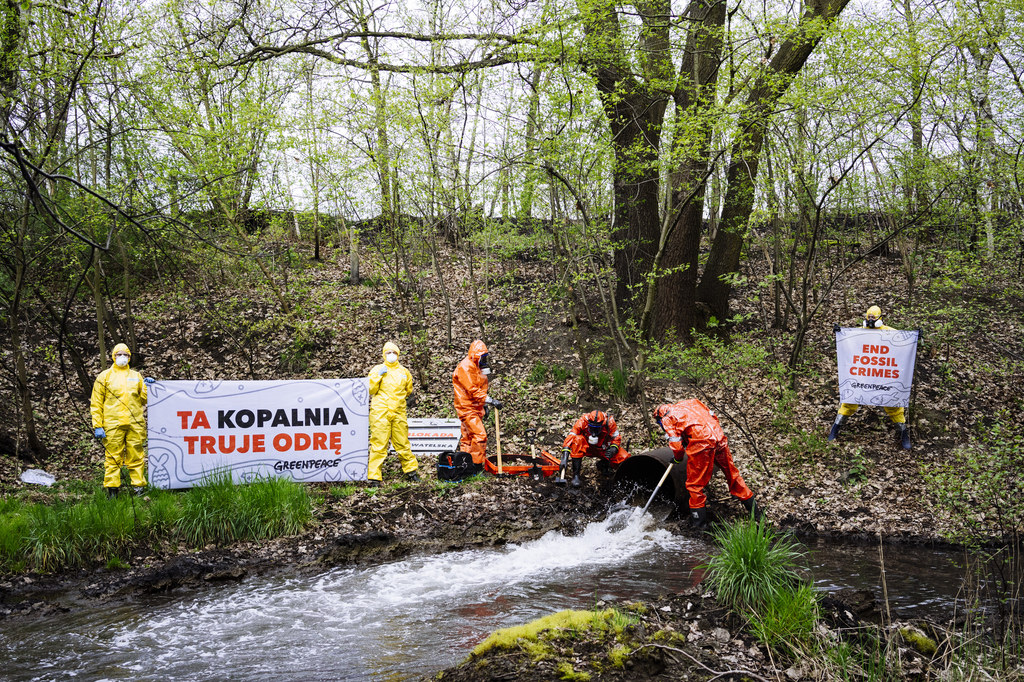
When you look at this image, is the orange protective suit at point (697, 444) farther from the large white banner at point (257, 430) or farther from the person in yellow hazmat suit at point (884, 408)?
the large white banner at point (257, 430)

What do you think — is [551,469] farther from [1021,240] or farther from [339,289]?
[339,289]

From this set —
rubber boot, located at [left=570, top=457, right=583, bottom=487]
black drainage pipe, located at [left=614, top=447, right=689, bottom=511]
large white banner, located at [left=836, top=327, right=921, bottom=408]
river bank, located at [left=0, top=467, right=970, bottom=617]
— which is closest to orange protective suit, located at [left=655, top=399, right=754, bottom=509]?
black drainage pipe, located at [left=614, top=447, right=689, bottom=511]

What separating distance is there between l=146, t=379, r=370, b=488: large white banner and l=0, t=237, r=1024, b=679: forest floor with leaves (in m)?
0.65

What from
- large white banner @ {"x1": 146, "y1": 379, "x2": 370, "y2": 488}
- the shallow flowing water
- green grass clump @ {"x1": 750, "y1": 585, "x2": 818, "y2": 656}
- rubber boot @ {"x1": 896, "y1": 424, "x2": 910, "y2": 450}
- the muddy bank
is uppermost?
large white banner @ {"x1": 146, "y1": 379, "x2": 370, "y2": 488}

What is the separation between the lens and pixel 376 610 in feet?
17.6

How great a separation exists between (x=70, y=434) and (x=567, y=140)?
981 cm

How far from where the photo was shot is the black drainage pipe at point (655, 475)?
7723mm

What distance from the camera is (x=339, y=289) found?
16844mm

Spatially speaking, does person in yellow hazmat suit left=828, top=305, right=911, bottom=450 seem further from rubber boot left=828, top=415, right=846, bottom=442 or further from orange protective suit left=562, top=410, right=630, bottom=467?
orange protective suit left=562, top=410, right=630, bottom=467

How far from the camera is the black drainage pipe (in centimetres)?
772

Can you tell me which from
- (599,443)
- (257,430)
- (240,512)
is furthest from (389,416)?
(599,443)

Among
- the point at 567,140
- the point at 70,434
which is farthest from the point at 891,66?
the point at 70,434

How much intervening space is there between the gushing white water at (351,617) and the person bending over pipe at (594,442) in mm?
1792

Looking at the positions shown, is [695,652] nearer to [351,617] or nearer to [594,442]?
[351,617]
